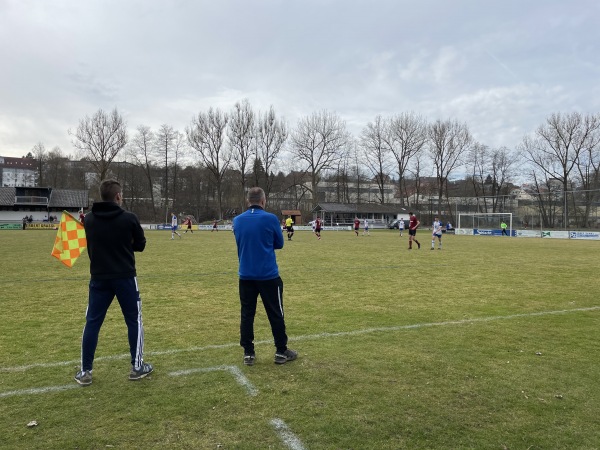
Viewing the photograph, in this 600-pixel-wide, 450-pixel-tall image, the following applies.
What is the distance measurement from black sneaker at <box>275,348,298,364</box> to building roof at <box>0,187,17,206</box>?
239ft

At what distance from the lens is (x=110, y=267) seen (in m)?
4.08

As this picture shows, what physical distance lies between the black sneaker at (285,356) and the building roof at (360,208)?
67788mm

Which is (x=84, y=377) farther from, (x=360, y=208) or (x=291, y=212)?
(x=360, y=208)

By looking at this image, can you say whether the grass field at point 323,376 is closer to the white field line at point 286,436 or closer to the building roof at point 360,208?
the white field line at point 286,436

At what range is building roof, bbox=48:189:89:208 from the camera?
65.4 meters

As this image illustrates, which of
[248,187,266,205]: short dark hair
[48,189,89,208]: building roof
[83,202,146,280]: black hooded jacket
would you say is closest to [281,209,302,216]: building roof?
[48,189,89,208]: building roof

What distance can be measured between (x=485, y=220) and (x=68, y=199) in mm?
61459

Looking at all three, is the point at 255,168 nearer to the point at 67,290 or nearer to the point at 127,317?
the point at 67,290

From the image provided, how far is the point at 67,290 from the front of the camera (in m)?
9.39

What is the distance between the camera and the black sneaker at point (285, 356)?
4.67 meters

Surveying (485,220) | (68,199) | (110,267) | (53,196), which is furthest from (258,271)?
(53,196)

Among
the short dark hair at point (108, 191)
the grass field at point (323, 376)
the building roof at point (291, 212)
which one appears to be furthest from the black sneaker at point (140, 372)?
the building roof at point (291, 212)

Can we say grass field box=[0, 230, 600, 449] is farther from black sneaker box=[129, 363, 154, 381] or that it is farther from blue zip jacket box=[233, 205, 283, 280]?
blue zip jacket box=[233, 205, 283, 280]

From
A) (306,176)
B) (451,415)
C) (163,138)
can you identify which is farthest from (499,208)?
(451,415)
